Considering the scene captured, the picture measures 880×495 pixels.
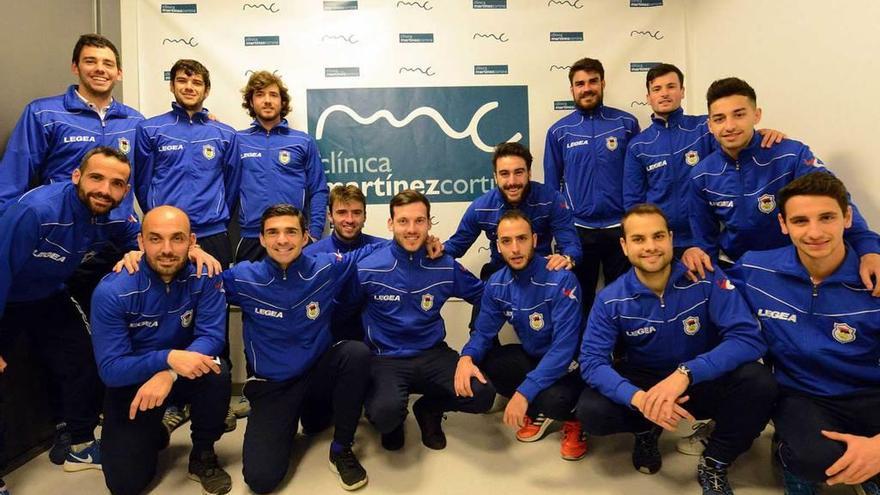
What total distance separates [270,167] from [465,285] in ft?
4.68

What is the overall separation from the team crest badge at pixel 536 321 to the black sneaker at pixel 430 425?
63cm

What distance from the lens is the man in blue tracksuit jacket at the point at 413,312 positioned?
93.7 inches

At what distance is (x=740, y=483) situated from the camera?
2.01 meters

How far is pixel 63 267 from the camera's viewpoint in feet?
7.22

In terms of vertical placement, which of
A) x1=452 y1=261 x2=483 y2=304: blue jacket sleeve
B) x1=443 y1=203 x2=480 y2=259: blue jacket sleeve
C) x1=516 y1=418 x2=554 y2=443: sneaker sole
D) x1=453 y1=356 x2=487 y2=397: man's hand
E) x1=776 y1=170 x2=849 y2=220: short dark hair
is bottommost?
x1=516 y1=418 x2=554 y2=443: sneaker sole

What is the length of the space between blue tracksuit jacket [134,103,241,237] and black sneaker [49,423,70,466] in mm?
1143

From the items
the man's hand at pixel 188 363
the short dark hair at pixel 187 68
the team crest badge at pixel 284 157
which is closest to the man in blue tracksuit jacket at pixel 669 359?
the man's hand at pixel 188 363

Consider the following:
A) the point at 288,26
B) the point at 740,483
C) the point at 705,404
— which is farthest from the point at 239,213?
the point at 740,483

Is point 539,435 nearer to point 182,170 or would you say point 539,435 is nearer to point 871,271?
point 871,271

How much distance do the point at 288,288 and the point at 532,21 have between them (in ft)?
8.33

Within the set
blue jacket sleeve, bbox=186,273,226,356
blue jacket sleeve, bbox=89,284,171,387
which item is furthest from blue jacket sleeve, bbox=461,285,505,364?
blue jacket sleeve, bbox=89,284,171,387

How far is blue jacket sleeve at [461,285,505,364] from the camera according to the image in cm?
243

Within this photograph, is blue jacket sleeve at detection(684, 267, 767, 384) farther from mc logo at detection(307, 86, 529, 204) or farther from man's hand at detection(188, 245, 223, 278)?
man's hand at detection(188, 245, 223, 278)

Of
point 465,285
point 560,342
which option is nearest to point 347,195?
point 465,285
